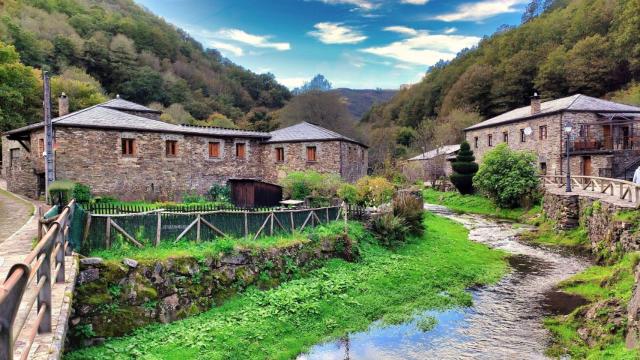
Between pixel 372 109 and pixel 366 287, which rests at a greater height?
pixel 372 109

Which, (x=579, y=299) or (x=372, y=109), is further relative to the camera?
(x=372, y=109)

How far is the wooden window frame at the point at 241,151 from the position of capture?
96.3 feet

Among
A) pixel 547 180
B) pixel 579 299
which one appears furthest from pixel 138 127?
pixel 547 180

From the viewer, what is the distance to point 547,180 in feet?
99.2

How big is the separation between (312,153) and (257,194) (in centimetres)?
606

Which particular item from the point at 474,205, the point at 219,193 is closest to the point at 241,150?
the point at 219,193

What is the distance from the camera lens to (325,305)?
12.2 meters

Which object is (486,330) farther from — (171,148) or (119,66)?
(119,66)

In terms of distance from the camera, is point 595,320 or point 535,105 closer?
point 595,320

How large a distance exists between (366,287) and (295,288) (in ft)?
8.36

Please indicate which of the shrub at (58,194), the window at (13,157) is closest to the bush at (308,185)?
the shrub at (58,194)

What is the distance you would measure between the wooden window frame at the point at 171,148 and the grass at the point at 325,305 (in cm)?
1445

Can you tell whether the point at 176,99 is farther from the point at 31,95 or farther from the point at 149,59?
the point at 31,95

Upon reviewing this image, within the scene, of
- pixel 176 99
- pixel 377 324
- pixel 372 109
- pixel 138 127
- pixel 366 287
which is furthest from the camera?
pixel 372 109
